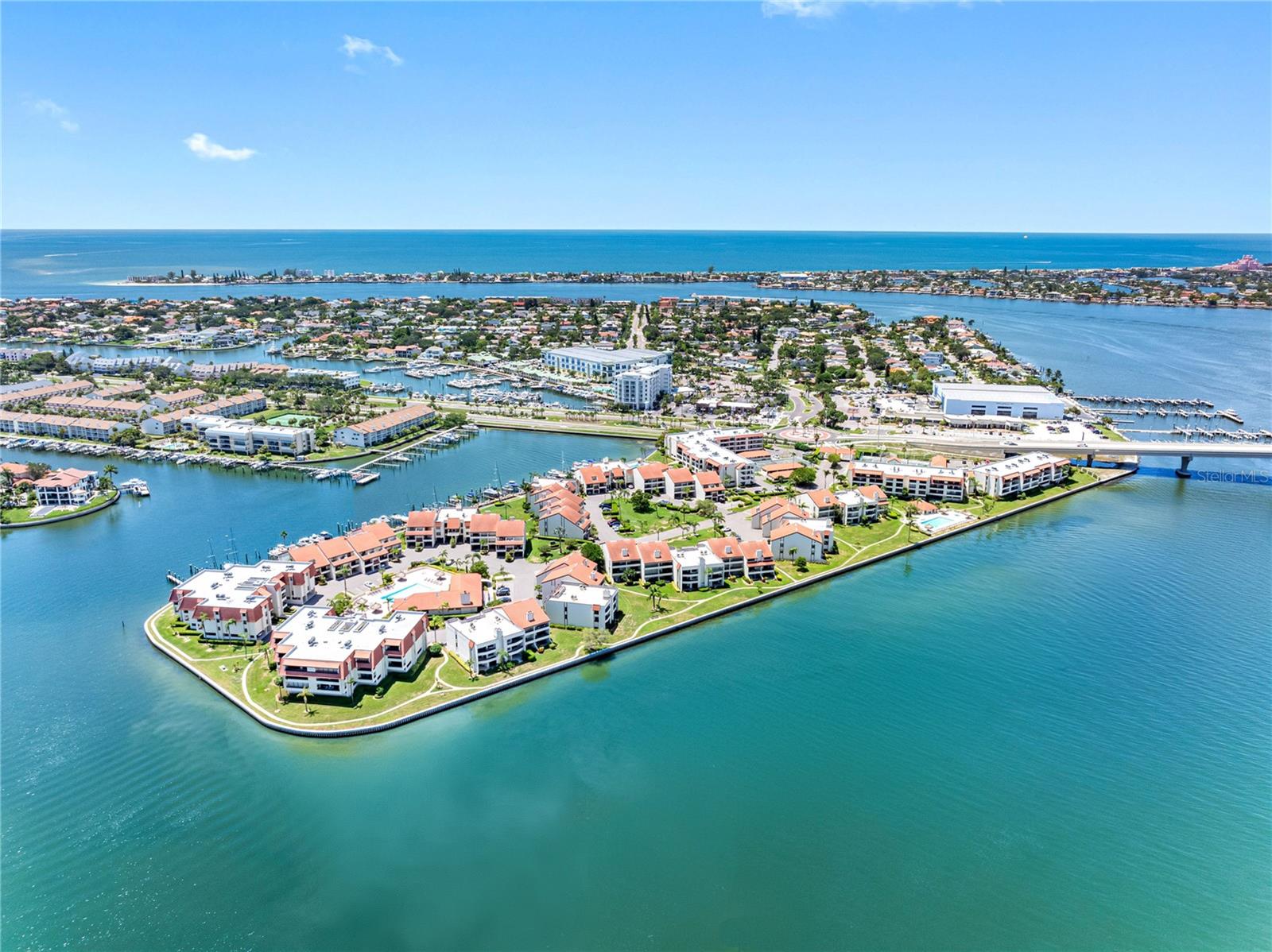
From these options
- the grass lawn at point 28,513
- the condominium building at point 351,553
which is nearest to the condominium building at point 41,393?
the grass lawn at point 28,513

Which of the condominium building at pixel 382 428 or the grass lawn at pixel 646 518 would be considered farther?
Answer: the condominium building at pixel 382 428

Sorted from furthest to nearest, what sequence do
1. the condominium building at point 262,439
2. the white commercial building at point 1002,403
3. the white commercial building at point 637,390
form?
1. the white commercial building at point 637,390
2. the white commercial building at point 1002,403
3. the condominium building at point 262,439

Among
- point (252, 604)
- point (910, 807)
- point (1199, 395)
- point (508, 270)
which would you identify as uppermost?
point (508, 270)

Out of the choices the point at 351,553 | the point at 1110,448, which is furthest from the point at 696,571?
the point at 1110,448

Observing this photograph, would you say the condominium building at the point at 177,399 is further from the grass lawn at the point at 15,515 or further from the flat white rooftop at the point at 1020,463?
the flat white rooftop at the point at 1020,463

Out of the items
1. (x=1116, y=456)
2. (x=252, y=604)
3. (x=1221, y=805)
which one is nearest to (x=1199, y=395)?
(x=1116, y=456)

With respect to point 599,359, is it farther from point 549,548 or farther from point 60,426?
point 60,426

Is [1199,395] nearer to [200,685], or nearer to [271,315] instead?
[200,685]
